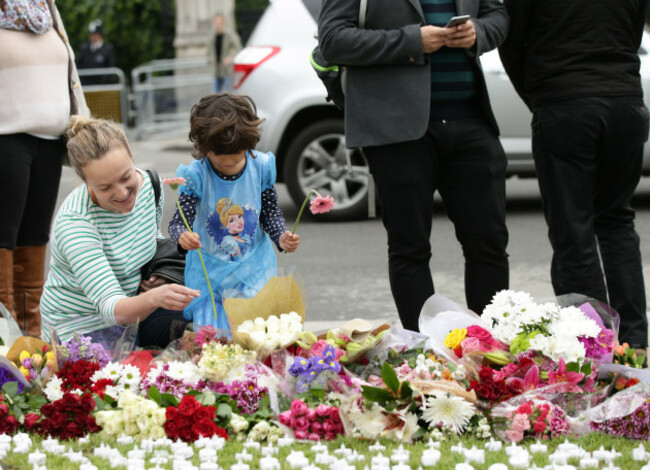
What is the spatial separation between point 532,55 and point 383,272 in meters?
2.82

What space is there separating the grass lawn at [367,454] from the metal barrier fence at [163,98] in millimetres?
13529

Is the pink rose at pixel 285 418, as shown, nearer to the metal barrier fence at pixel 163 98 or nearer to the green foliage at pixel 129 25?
the metal barrier fence at pixel 163 98

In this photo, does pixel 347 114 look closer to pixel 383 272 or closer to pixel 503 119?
pixel 383 272

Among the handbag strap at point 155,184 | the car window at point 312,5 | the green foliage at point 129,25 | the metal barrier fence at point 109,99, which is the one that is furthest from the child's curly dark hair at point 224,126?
the green foliage at point 129,25

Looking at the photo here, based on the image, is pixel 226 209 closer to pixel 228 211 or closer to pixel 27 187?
pixel 228 211

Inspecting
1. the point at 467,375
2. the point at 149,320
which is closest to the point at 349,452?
the point at 467,375

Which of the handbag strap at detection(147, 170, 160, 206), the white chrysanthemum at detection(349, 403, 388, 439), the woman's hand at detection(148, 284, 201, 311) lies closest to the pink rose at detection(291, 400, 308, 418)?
the white chrysanthemum at detection(349, 403, 388, 439)

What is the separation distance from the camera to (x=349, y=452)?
2.83 metres

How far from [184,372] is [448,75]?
158 cm

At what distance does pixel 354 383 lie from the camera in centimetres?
311

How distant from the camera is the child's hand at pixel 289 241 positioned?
377cm

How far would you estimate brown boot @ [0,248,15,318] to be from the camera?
13.8 feet

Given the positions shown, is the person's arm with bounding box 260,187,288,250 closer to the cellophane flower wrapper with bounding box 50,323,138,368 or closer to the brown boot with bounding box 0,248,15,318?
the cellophane flower wrapper with bounding box 50,323,138,368

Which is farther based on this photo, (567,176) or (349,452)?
(567,176)
